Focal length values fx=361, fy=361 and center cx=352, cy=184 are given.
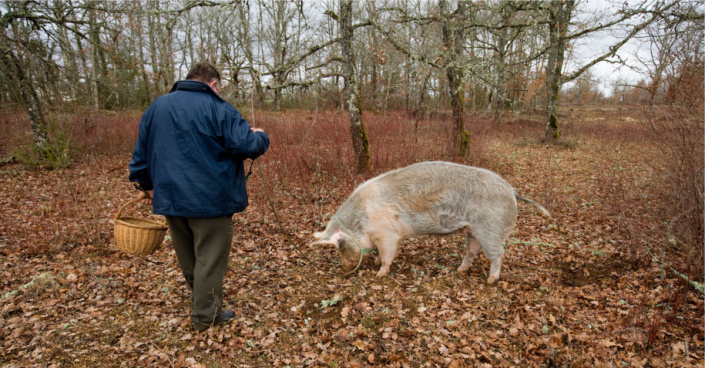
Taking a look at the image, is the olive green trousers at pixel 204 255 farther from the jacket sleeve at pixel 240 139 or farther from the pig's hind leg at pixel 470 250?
the pig's hind leg at pixel 470 250

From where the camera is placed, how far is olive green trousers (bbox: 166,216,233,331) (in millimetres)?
3416

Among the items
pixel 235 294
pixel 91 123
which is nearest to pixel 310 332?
pixel 235 294

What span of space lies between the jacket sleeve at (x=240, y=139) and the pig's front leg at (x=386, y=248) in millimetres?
2189

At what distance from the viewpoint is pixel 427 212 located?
472 cm

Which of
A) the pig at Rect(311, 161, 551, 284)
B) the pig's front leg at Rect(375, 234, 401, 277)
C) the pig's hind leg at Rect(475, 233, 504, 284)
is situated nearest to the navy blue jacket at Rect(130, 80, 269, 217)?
the pig at Rect(311, 161, 551, 284)

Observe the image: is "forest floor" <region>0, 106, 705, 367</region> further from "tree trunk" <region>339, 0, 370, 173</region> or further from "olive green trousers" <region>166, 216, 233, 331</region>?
"tree trunk" <region>339, 0, 370, 173</region>

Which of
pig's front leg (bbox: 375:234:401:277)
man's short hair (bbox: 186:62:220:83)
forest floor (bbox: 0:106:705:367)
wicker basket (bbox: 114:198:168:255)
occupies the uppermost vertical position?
man's short hair (bbox: 186:62:220:83)

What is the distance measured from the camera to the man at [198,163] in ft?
10.5

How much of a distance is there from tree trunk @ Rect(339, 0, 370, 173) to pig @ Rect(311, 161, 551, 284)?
404cm

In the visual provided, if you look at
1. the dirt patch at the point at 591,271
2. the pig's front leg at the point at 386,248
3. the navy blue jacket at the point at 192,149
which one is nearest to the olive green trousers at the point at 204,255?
the navy blue jacket at the point at 192,149

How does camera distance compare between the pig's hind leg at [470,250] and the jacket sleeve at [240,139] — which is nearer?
the jacket sleeve at [240,139]

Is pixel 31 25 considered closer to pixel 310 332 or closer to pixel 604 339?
pixel 310 332

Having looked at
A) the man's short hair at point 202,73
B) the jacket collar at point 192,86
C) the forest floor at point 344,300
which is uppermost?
the man's short hair at point 202,73

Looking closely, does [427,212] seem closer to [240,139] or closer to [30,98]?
[240,139]
